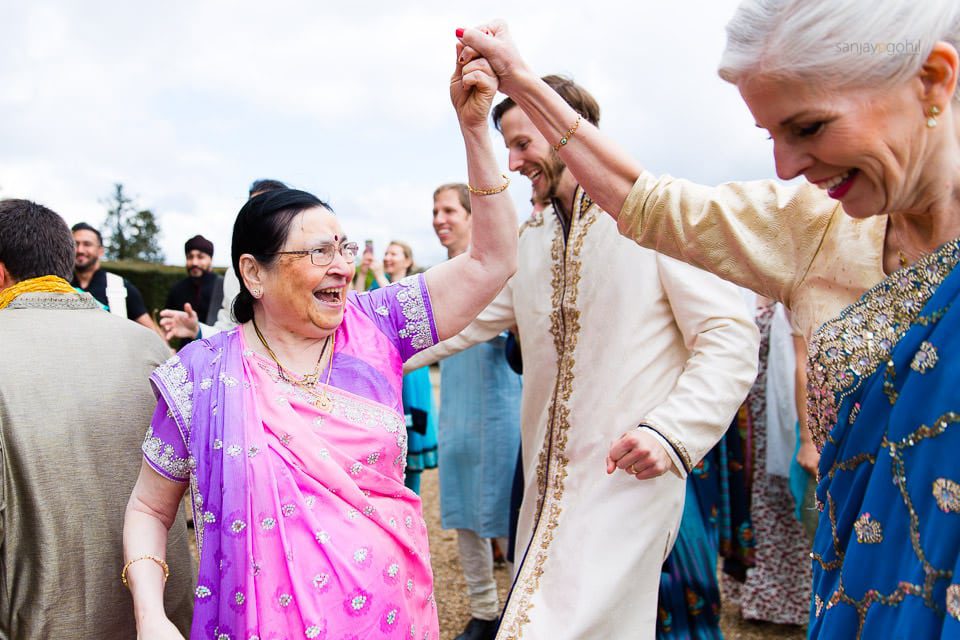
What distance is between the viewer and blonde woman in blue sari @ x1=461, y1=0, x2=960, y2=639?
3.38 ft

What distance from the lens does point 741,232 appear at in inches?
58.8

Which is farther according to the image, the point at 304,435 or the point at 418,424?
the point at 418,424

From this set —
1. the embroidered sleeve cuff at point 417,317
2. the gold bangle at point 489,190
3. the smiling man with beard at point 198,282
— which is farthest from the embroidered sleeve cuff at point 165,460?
the smiling man with beard at point 198,282

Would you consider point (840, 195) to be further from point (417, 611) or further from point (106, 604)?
point (106, 604)

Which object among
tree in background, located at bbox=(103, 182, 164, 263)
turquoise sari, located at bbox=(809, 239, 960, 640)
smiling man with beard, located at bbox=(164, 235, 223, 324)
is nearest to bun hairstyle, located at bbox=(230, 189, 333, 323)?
turquoise sari, located at bbox=(809, 239, 960, 640)

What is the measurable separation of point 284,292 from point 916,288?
1.46 metres

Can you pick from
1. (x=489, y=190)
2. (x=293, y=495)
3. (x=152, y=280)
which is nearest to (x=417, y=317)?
(x=489, y=190)

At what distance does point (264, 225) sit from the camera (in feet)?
6.78

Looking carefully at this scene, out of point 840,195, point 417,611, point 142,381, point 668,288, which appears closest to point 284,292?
point 142,381

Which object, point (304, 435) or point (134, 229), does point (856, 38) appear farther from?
point (134, 229)

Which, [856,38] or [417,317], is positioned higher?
[856,38]

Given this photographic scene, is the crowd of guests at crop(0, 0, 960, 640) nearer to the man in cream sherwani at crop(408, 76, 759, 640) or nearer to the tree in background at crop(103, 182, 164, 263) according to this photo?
the man in cream sherwani at crop(408, 76, 759, 640)

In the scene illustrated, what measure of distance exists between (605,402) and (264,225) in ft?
3.84

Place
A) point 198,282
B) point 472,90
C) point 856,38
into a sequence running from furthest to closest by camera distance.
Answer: point 198,282 < point 472,90 < point 856,38
